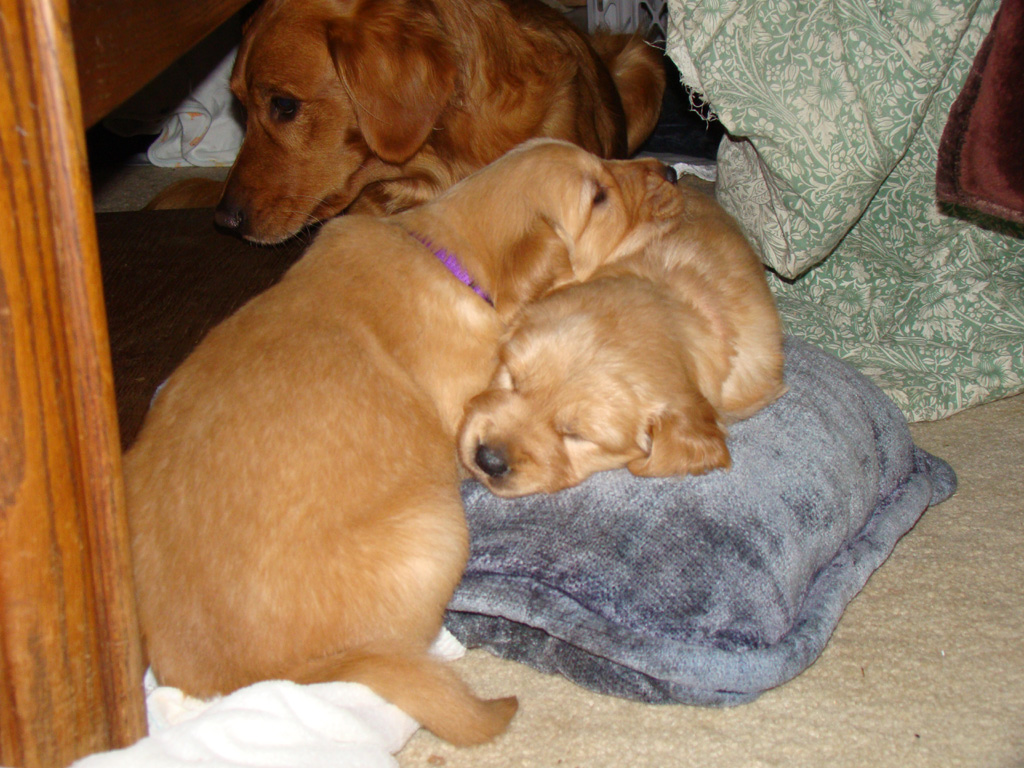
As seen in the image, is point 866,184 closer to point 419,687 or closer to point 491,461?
point 491,461

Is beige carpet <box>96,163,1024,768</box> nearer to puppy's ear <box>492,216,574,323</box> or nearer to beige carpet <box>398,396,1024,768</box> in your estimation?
beige carpet <box>398,396,1024,768</box>

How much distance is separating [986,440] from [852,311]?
2.04ft

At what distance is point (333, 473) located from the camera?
4.99 feet

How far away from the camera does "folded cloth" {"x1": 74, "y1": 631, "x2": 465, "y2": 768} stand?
1.30 metres

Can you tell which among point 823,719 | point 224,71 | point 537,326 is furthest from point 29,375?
point 224,71

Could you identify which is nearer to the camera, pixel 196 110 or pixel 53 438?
pixel 53 438

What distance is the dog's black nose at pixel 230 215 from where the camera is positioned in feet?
8.75

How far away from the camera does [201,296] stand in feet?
8.66

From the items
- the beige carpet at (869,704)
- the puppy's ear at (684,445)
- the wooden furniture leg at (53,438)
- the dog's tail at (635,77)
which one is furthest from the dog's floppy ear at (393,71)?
the wooden furniture leg at (53,438)

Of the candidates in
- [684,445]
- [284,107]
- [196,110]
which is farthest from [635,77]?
[196,110]

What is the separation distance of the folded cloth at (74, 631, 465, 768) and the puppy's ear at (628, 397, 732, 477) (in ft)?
2.40

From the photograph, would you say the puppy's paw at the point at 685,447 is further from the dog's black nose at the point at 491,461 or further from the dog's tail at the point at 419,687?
the dog's tail at the point at 419,687

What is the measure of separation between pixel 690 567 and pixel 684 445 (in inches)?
9.9

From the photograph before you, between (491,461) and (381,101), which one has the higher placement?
(381,101)
